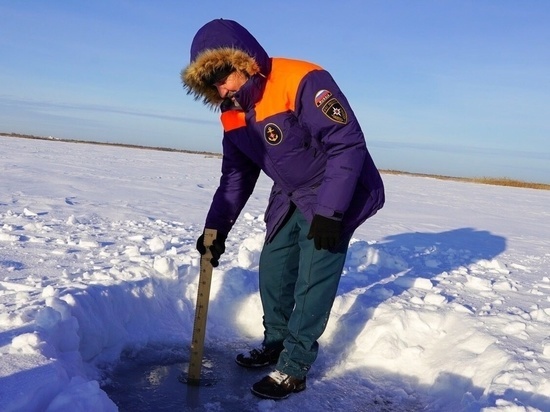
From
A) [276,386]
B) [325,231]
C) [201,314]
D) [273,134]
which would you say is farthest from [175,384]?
[273,134]

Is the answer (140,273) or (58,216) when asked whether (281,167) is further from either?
(58,216)

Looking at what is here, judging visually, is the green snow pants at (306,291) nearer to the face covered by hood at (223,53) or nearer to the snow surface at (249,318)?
the snow surface at (249,318)

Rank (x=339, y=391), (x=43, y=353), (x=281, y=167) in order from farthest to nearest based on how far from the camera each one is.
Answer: (x=339, y=391)
(x=281, y=167)
(x=43, y=353)

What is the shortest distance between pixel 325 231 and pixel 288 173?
39 cm

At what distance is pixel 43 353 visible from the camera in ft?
7.48

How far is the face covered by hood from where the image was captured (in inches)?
96.0

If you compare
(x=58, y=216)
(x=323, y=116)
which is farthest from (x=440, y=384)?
(x=58, y=216)

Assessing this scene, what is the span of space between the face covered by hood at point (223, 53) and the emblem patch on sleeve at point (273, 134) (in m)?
0.24

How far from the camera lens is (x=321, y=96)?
2.41 meters

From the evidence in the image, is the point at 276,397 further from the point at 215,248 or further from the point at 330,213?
the point at 330,213

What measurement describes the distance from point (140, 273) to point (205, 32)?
1855mm

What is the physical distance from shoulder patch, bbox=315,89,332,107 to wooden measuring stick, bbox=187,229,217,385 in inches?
42.0

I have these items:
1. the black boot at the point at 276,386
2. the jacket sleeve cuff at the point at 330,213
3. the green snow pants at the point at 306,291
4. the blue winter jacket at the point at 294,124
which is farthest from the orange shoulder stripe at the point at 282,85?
the black boot at the point at 276,386

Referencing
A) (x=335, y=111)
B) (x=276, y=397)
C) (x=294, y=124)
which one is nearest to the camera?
(x=335, y=111)
